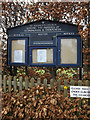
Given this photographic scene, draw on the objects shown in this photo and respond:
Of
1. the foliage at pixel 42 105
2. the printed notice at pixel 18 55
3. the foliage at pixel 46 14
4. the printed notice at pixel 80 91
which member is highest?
the foliage at pixel 46 14

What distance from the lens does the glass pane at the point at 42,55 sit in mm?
2051

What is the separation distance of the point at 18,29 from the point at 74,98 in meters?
1.66

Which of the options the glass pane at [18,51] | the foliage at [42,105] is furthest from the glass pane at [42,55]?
the foliage at [42,105]

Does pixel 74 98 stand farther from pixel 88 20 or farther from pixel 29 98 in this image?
pixel 88 20

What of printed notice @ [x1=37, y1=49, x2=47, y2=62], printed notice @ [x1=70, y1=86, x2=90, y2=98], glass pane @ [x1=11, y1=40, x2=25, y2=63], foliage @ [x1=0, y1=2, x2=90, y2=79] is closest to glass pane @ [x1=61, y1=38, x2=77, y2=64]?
foliage @ [x1=0, y1=2, x2=90, y2=79]

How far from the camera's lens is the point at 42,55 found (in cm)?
206

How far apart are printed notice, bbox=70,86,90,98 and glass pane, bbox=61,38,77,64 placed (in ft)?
1.55

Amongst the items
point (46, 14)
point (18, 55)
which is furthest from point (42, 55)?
point (46, 14)

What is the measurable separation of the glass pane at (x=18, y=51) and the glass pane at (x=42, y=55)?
8.2 inches

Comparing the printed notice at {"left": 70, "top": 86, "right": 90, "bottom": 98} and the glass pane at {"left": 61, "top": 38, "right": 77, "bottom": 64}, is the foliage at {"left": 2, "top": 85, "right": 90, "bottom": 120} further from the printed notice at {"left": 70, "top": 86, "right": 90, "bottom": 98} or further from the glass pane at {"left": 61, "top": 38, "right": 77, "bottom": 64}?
the glass pane at {"left": 61, "top": 38, "right": 77, "bottom": 64}

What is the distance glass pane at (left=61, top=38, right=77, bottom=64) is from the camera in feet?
6.64

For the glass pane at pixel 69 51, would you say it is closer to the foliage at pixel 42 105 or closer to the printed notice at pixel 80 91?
the printed notice at pixel 80 91

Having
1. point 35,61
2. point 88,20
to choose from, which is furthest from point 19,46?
point 88,20

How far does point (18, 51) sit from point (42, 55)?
1.52 ft
